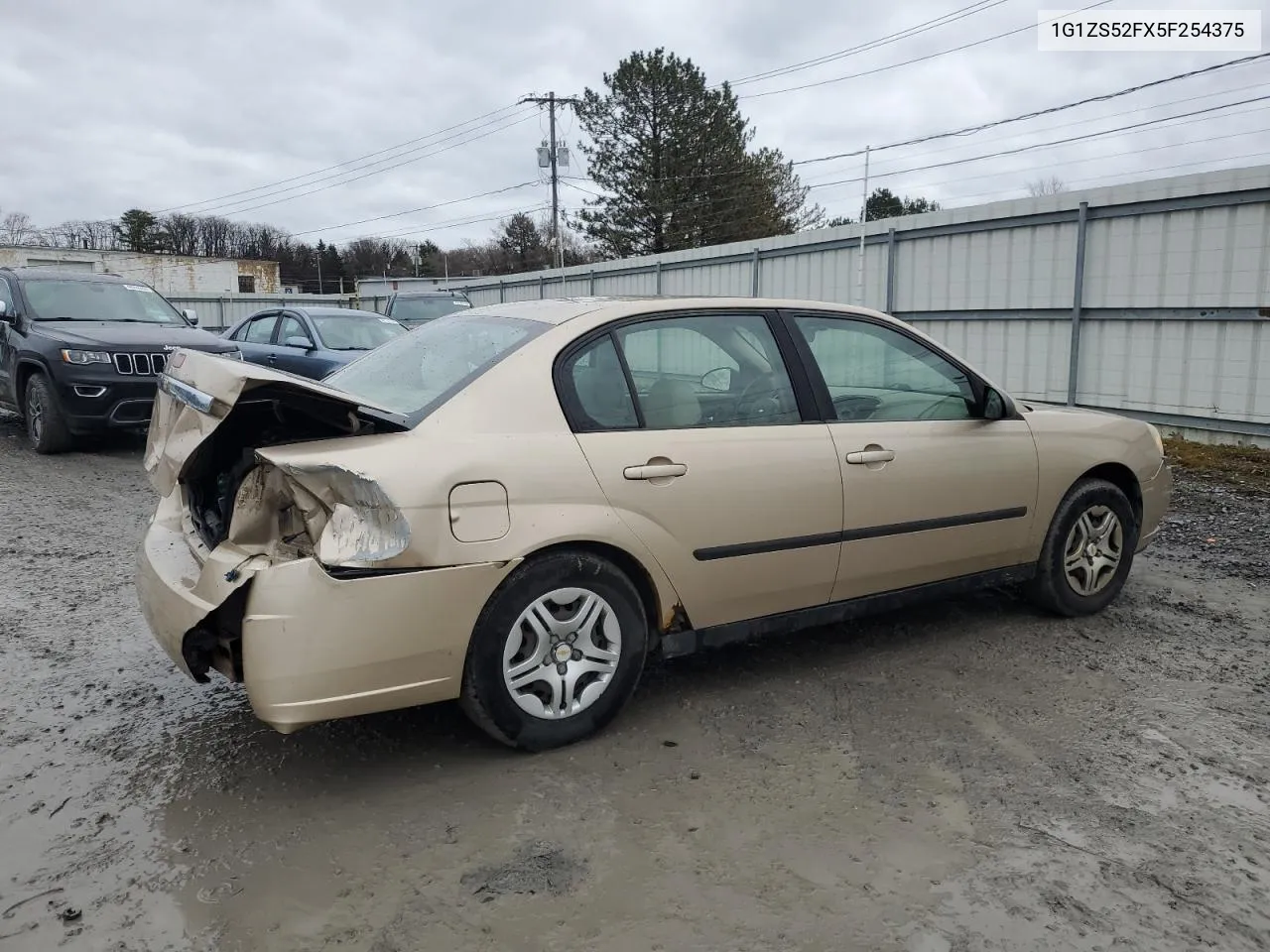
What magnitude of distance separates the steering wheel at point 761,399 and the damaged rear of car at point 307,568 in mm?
1174

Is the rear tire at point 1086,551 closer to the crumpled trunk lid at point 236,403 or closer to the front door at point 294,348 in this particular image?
the crumpled trunk lid at point 236,403

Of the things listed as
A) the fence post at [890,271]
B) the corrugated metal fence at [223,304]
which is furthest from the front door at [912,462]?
the corrugated metal fence at [223,304]

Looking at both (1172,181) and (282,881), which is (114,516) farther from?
(1172,181)

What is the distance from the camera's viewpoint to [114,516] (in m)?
6.84

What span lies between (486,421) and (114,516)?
4905mm

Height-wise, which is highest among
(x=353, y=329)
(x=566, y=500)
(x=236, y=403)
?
(x=353, y=329)

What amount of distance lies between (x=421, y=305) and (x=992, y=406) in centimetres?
1380

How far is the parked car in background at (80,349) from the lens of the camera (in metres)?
8.94

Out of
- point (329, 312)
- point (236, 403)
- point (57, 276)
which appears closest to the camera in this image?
point (236, 403)

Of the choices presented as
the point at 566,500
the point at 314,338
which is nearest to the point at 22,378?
the point at 314,338

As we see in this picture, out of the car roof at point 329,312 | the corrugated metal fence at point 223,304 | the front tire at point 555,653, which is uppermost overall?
the corrugated metal fence at point 223,304

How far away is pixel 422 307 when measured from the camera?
55.1 ft

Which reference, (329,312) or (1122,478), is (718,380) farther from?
(329,312)

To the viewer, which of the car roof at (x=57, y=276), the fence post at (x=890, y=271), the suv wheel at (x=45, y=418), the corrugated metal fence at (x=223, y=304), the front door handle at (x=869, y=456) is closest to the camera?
the front door handle at (x=869, y=456)
